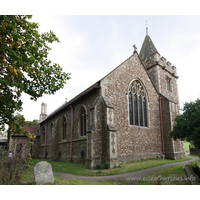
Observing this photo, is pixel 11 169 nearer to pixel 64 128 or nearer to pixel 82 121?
pixel 82 121

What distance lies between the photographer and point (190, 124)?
8.27 meters

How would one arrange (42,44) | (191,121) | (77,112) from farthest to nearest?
(77,112)
(191,121)
(42,44)

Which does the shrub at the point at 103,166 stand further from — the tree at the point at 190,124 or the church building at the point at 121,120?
the tree at the point at 190,124

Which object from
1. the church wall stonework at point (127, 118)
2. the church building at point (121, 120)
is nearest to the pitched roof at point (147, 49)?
the church building at point (121, 120)

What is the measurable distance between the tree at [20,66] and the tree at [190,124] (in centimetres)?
665

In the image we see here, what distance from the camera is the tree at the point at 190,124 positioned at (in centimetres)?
796

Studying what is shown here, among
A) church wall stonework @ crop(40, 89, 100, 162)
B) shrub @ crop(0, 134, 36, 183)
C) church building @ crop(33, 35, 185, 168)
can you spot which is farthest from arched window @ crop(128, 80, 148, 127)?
shrub @ crop(0, 134, 36, 183)

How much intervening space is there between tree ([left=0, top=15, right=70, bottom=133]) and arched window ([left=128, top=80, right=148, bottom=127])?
7.74m

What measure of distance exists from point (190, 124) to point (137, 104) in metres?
6.56

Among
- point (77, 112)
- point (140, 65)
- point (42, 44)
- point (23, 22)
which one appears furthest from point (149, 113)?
point (23, 22)

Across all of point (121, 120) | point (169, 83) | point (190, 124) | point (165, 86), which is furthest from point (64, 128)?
point (169, 83)

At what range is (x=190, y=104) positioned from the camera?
8.70m

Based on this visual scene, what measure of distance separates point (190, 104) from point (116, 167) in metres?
5.78

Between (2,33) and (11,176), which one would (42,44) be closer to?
(2,33)
